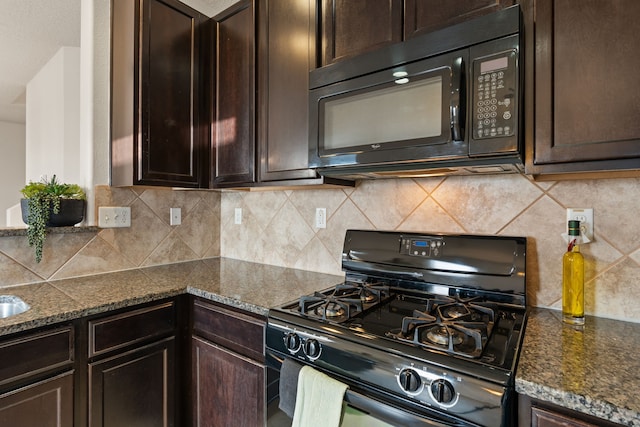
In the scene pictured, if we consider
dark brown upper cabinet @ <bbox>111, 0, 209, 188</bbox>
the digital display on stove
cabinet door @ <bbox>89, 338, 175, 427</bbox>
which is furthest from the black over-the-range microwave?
cabinet door @ <bbox>89, 338, 175, 427</bbox>

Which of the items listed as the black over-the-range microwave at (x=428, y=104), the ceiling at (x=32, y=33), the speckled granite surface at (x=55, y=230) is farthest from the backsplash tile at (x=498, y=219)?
the ceiling at (x=32, y=33)

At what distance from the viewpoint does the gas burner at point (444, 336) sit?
3.05 feet

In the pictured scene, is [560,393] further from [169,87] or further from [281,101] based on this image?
[169,87]

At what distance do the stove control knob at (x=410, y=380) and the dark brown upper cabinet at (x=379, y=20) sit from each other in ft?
3.66

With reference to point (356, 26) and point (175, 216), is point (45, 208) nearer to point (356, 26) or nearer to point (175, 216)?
point (175, 216)

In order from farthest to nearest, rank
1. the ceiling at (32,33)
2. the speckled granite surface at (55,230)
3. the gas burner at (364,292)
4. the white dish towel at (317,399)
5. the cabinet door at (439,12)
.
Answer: the ceiling at (32,33) → the speckled granite surface at (55,230) → the gas burner at (364,292) → the cabinet door at (439,12) → the white dish towel at (317,399)

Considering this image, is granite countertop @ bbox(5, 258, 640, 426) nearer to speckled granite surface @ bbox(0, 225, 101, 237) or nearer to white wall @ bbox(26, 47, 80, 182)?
speckled granite surface @ bbox(0, 225, 101, 237)

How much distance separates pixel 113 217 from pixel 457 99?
1.79 m

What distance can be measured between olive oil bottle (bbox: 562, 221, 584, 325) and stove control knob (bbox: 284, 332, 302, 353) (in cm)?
89

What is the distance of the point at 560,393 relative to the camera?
2.38ft

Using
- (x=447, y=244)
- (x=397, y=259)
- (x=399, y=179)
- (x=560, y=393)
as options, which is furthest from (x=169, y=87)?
(x=560, y=393)

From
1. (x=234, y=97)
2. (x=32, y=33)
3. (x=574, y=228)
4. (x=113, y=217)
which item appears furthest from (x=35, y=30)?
(x=574, y=228)

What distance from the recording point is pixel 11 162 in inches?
229

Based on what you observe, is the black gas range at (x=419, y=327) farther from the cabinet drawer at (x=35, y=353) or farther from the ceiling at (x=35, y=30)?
the ceiling at (x=35, y=30)
